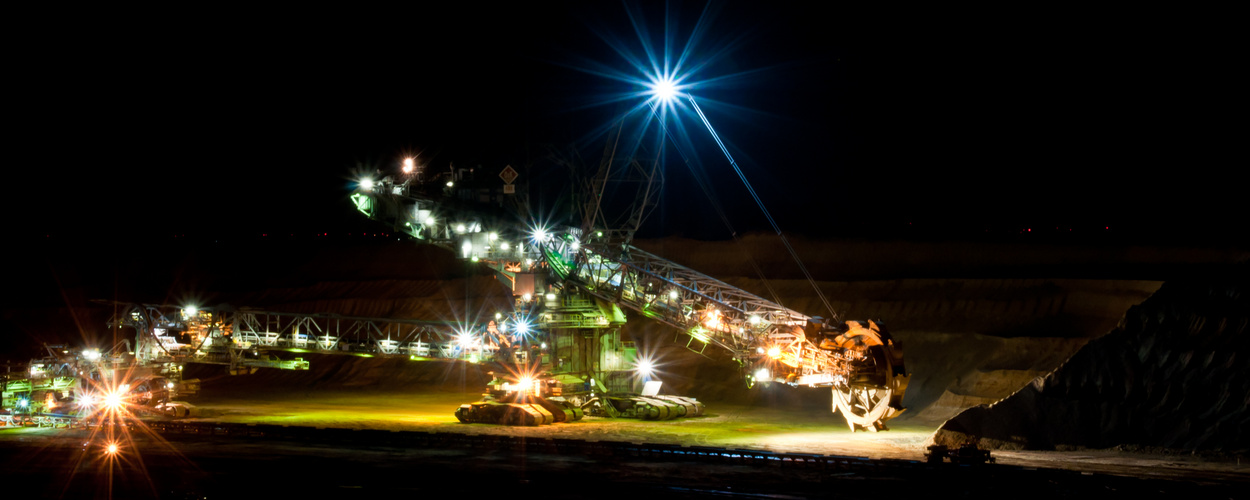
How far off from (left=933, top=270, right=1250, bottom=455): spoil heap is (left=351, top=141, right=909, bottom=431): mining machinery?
1089 centimetres

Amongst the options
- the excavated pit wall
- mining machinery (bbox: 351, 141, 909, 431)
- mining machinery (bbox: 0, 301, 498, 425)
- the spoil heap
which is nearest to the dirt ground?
the spoil heap

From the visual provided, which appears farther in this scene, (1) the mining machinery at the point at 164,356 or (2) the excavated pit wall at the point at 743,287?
(2) the excavated pit wall at the point at 743,287

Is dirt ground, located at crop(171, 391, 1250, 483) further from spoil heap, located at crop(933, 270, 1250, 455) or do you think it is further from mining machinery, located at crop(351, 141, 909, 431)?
mining machinery, located at crop(351, 141, 909, 431)

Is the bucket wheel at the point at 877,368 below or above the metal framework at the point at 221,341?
below

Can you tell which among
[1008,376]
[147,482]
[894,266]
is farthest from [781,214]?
[147,482]

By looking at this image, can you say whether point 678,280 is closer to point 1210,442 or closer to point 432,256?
point 1210,442

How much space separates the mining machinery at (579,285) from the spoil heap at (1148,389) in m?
10.9

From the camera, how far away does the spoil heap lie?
2777 cm

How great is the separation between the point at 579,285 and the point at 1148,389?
72.0 ft

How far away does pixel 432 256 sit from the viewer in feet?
288

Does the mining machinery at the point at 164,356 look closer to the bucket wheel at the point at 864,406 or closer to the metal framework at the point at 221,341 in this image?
the metal framework at the point at 221,341

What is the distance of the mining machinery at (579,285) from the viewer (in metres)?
40.4

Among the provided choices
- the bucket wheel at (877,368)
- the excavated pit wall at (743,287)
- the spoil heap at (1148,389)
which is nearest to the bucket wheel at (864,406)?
the bucket wheel at (877,368)

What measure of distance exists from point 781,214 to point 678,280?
40.0 meters
